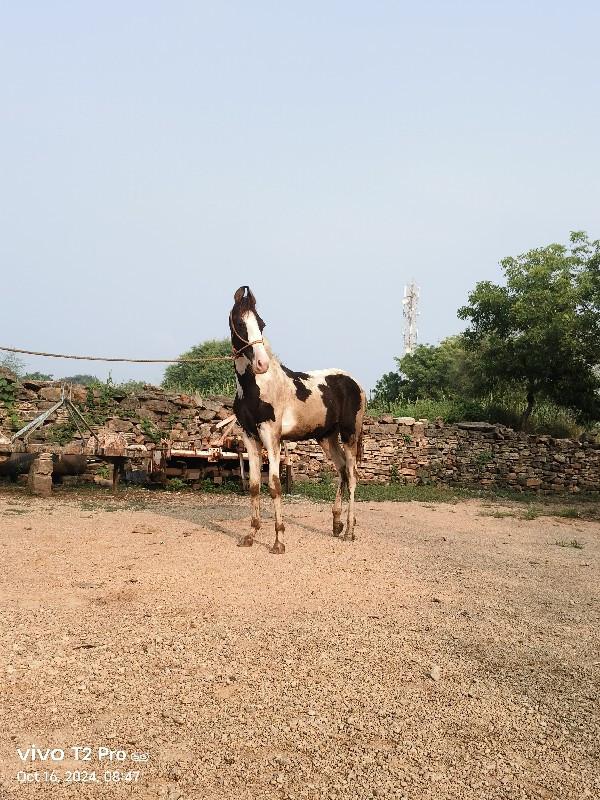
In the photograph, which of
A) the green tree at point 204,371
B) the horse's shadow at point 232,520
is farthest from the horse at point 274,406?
the green tree at point 204,371

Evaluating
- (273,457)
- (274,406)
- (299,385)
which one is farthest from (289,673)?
(299,385)

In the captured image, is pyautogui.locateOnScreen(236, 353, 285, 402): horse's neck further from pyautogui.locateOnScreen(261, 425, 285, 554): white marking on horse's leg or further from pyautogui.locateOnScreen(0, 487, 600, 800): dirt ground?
pyautogui.locateOnScreen(0, 487, 600, 800): dirt ground

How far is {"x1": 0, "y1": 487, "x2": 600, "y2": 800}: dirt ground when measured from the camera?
2523mm

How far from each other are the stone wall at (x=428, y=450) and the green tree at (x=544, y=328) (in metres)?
2.62

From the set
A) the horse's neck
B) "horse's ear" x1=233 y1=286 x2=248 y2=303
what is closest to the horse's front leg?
the horse's neck

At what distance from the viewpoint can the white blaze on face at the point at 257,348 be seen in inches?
261

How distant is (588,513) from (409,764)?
11547 mm

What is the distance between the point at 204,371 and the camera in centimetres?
3881

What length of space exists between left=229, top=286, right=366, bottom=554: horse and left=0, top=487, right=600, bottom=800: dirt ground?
879mm

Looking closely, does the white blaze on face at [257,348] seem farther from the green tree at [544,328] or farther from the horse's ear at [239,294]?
the green tree at [544,328]

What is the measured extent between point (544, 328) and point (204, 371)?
24054mm

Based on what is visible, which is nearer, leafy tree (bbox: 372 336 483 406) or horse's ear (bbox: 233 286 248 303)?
horse's ear (bbox: 233 286 248 303)

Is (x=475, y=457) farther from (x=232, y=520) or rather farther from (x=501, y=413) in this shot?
(x=232, y=520)

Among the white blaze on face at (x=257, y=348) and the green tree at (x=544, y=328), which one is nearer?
the white blaze on face at (x=257, y=348)
